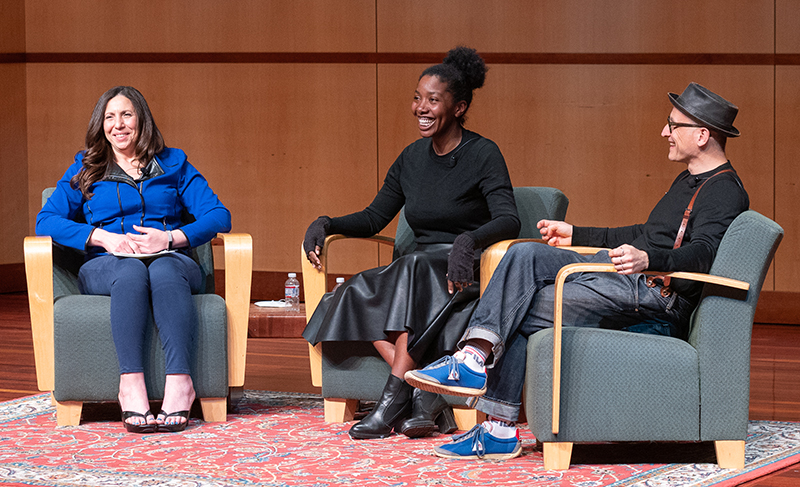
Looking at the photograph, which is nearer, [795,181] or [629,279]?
[629,279]

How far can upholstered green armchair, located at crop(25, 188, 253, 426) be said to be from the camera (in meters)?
3.39

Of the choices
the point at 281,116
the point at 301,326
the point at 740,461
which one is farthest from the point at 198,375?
the point at 281,116

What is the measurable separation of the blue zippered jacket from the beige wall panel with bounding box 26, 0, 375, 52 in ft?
10.2

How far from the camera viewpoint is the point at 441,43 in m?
6.45

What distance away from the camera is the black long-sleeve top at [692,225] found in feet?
9.29

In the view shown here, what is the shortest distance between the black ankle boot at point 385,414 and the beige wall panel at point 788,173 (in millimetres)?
3542

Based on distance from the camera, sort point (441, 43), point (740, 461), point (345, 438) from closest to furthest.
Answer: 1. point (740, 461)
2. point (345, 438)
3. point (441, 43)

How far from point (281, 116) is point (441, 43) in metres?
1.20

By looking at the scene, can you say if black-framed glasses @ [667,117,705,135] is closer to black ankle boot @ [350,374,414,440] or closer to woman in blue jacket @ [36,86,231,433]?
black ankle boot @ [350,374,414,440]

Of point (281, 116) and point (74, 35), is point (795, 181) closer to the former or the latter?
point (281, 116)

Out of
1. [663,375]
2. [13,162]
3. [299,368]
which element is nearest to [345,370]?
[663,375]

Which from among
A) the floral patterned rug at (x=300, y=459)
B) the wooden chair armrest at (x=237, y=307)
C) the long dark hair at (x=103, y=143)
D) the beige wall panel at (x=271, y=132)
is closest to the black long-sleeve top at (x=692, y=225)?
the floral patterned rug at (x=300, y=459)

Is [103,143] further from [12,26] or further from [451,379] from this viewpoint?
[12,26]

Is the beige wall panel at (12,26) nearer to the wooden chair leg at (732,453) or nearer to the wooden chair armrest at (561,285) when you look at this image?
the wooden chair armrest at (561,285)
